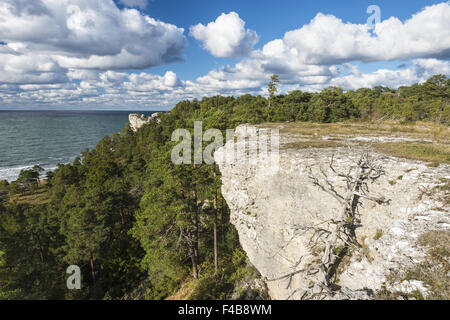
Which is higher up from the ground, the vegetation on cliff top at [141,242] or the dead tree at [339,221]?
the dead tree at [339,221]

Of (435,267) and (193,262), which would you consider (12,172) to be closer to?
(193,262)

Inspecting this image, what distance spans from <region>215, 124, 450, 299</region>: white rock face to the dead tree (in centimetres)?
24

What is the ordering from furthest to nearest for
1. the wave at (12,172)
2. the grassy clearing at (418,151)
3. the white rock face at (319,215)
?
1. the wave at (12,172)
2. the grassy clearing at (418,151)
3. the white rock face at (319,215)

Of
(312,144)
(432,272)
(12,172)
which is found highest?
(312,144)

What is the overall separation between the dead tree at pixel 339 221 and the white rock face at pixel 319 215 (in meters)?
0.24

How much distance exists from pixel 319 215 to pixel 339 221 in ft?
6.46

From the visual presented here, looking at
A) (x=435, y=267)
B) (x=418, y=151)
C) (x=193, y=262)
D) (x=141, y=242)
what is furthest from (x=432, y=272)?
(x=141, y=242)

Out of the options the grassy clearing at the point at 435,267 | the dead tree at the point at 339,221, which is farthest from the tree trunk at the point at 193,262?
the grassy clearing at the point at 435,267

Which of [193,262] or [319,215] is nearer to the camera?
[319,215]

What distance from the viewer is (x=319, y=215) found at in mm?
8766

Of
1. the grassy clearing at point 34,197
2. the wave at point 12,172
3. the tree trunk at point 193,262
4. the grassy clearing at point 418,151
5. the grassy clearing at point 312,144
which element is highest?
the grassy clearing at point 312,144

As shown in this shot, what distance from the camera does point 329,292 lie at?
20.7 ft

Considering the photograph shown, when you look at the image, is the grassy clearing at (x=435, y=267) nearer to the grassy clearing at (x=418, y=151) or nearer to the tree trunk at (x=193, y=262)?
the grassy clearing at (x=418, y=151)

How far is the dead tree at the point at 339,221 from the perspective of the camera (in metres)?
6.90
